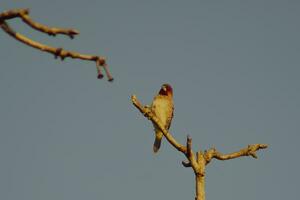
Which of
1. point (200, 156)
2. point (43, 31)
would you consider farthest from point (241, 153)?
point (43, 31)

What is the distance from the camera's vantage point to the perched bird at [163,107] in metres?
14.1

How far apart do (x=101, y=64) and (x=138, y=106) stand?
17.7ft

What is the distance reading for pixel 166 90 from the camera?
14625 mm

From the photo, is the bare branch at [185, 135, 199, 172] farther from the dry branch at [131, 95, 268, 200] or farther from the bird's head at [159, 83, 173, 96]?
the bird's head at [159, 83, 173, 96]

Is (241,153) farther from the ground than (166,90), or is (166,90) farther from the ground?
(166,90)

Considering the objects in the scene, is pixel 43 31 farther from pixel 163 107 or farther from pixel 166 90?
pixel 166 90

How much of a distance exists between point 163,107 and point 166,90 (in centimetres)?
71

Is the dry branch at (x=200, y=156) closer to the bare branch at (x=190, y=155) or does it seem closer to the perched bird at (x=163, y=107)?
the bare branch at (x=190, y=155)

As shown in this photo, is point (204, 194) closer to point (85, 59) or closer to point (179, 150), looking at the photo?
point (179, 150)

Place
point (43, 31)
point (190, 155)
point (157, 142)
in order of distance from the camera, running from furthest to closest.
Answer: point (157, 142), point (190, 155), point (43, 31)

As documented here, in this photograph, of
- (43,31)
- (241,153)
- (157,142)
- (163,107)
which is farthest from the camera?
(157,142)

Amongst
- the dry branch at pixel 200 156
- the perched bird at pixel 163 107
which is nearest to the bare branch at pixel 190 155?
the dry branch at pixel 200 156

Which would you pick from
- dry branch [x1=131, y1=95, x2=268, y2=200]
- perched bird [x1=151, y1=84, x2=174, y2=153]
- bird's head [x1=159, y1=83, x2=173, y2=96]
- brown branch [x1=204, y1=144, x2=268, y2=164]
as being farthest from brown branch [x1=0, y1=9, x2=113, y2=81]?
bird's head [x1=159, y1=83, x2=173, y2=96]

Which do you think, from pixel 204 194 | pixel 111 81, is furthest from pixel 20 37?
pixel 204 194
